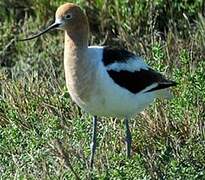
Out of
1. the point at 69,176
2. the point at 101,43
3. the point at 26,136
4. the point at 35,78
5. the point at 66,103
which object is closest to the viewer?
the point at 69,176

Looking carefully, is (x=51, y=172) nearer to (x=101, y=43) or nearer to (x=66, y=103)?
(x=66, y=103)

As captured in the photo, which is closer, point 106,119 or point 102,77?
point 102,77

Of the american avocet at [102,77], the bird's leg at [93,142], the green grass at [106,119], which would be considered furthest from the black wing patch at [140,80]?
the bird's leg at [93,142]

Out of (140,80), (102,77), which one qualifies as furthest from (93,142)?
(140,80)

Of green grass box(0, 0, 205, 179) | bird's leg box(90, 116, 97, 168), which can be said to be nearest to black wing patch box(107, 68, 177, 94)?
green grass box(0, 0, 205, 179)

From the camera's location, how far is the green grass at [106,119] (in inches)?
233

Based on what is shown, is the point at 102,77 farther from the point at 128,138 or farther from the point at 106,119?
the point at 106,119

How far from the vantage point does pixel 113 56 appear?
247 inches

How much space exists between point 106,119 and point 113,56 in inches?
30.0

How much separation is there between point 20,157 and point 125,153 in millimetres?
687

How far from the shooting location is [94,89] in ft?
19.8

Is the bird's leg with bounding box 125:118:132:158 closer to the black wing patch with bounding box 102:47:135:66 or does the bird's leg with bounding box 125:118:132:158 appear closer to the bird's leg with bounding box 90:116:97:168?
the bird's leg with bounding box 90:116:97:168

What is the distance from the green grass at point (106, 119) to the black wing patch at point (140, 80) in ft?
0.65

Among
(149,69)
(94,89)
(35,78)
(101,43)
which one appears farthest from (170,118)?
(101,43)
